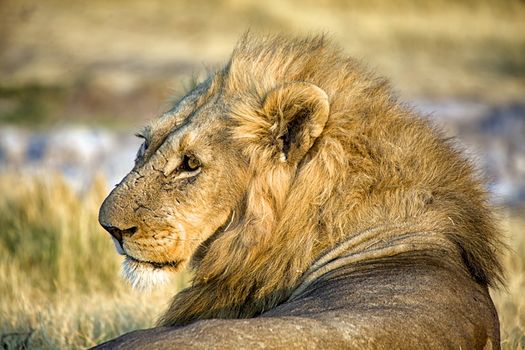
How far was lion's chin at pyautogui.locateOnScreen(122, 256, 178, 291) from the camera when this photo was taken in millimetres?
4395

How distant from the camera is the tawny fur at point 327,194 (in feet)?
13.3

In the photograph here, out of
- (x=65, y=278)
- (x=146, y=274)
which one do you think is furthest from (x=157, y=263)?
(x=65, y=278)

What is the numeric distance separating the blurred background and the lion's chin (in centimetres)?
86

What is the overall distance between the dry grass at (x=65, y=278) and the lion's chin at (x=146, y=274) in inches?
33.0

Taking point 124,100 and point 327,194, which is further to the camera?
point 124,100

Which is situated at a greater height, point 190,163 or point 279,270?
point 190,163

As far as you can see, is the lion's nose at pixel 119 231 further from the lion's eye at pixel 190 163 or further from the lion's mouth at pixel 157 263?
the lion's eye at pixel 190 163

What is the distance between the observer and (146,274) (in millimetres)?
4402

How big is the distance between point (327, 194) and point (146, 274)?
0.85m

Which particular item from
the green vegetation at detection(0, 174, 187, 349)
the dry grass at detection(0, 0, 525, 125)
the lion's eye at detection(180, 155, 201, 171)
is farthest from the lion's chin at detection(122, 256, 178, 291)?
the dry grass at detection(0, 0, 525, 125)

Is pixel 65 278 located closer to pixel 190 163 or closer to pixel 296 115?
pixel 190 163

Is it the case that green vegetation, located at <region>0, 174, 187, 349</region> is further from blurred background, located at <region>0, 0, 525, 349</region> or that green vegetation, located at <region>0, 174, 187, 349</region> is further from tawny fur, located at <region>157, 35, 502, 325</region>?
tawny fur, located at <region>157, 35, 502, 325</region>

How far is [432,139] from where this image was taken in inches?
169

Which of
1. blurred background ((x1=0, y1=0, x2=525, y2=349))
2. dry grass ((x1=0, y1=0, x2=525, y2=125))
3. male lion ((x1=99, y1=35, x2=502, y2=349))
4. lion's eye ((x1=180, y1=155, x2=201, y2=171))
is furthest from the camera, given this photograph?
dry grass ((x1=0, y1=0, x2=525, y2=125))
